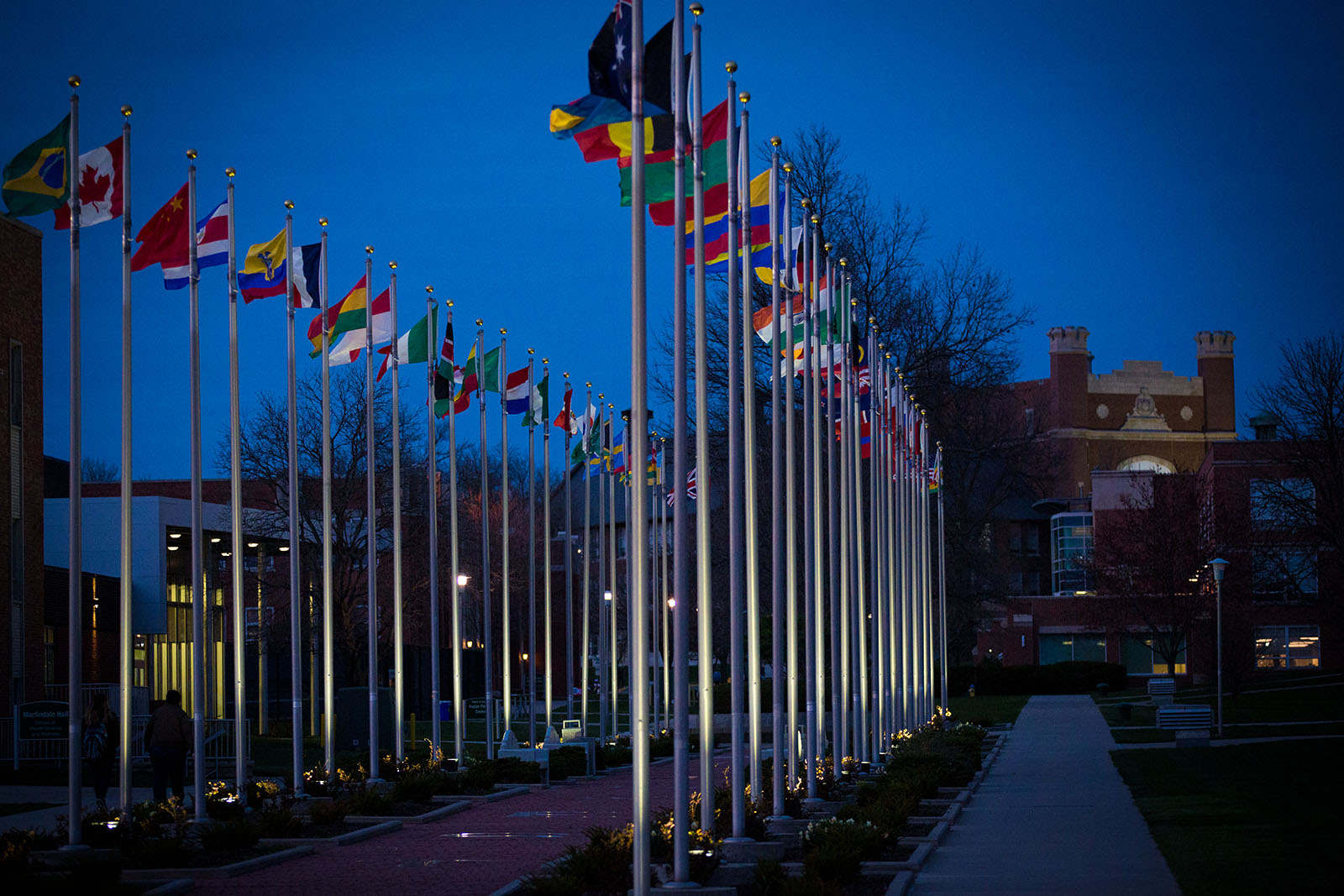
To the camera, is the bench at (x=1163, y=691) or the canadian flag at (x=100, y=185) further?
the bench at (x=1163, y=691)

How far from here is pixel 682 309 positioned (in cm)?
1462

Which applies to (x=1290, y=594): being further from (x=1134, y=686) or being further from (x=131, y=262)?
(x=131, y=262)

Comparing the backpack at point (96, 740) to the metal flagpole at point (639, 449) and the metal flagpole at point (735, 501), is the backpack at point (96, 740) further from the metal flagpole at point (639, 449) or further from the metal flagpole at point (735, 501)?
the metal flagpole at point (639, 449)

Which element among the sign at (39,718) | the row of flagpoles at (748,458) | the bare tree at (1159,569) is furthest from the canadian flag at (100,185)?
the bare tree at (1159,569)

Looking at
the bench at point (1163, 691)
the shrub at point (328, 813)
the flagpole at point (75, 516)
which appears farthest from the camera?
the bench at point (1163, 691)

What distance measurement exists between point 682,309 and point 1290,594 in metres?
41.7

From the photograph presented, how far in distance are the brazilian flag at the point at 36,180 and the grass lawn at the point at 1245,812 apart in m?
14.3

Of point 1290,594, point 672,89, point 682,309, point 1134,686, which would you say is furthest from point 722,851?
point 1134,686

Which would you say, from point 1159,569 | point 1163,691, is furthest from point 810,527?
point 1159,569

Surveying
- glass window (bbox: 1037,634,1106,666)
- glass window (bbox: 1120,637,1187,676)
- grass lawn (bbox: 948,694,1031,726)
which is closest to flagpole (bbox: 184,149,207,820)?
grass lawn (bbox: 948,694,1031,726)

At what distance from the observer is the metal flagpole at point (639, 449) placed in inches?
472

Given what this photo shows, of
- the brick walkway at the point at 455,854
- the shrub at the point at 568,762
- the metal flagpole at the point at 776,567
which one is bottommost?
the shrub at the point at 568,762

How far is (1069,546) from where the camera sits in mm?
88875

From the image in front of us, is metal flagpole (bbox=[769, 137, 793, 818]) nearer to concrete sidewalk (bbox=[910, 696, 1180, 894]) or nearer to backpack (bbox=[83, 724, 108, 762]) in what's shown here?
concrete sidewalk (bbox=[910, 696, 1180, 894])
